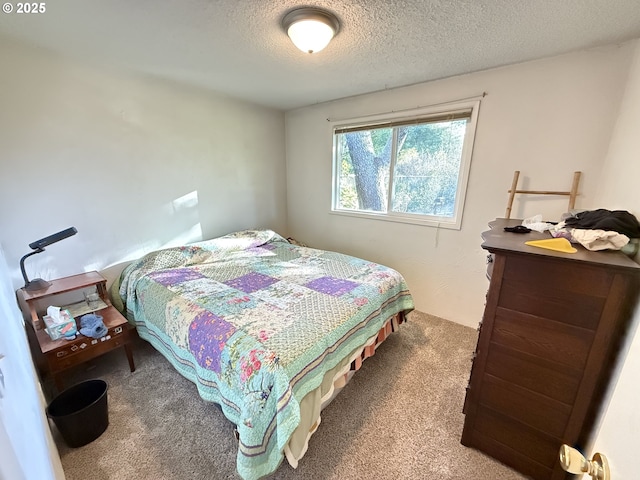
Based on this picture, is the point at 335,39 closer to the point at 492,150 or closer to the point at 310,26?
the point at 310,26

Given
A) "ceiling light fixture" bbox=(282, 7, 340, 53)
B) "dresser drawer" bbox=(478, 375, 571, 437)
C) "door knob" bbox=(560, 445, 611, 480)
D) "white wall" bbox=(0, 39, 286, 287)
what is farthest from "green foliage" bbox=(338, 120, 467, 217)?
"door knob" bbox=(560, 445, 611, 480)

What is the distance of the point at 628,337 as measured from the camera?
0.97 meters

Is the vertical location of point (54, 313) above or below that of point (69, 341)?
above

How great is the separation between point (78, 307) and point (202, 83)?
2164 millimetres

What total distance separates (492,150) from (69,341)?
3399 millimetres

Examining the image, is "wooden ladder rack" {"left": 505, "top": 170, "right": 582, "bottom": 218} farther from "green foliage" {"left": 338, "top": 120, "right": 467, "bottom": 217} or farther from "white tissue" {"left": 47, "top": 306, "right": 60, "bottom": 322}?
"white tissue" {"left": 47, "top": 306, "right": 60, "bottom": 322}

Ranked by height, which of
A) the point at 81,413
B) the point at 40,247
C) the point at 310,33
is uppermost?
the point at 310,33

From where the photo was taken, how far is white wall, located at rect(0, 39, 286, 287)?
5.82 ft

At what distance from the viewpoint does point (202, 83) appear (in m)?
2.45

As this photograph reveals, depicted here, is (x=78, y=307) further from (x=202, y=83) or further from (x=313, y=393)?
(x=202, y=83)

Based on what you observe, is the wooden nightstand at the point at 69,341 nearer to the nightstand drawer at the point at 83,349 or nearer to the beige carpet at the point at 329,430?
the nightstand drawer at the point at 83,349

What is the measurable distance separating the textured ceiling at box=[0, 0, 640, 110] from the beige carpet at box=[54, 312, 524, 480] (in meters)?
2.26

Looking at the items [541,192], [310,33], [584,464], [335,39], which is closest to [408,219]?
[541,192]

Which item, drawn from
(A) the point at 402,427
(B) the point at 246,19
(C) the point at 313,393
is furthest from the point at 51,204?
(A) the point at 402,427
